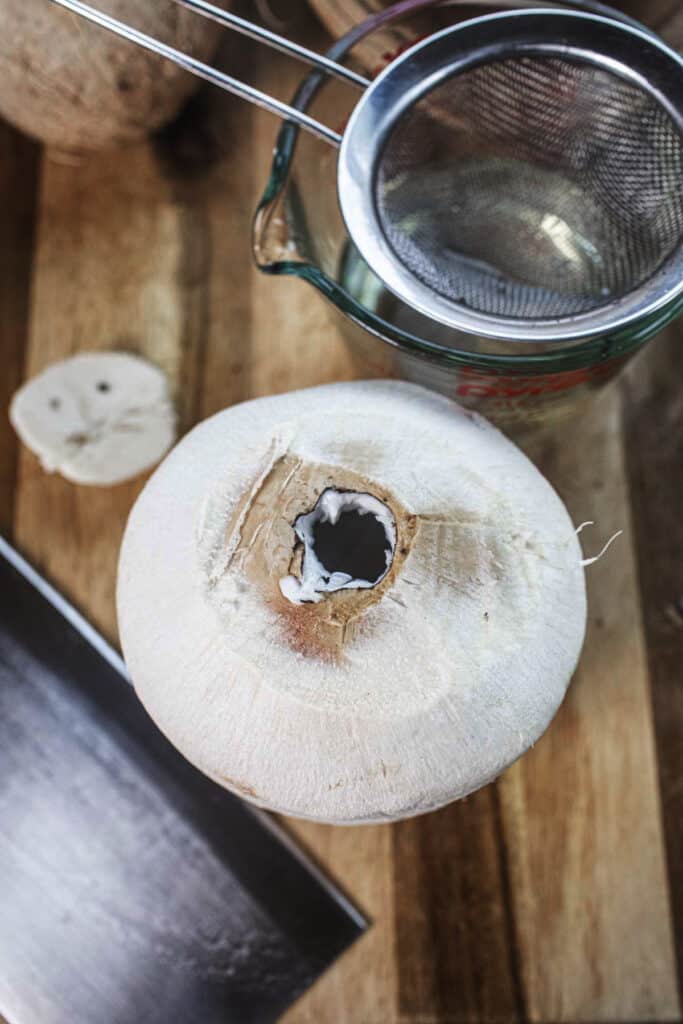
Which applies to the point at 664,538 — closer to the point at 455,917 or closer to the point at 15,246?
the point at 455,917

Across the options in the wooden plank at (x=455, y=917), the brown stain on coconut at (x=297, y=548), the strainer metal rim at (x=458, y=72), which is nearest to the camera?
the brown stain on coconut at (x=297, y=548)

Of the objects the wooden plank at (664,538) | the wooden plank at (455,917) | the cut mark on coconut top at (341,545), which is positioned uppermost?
the cut mark on coconut top at (341,545)

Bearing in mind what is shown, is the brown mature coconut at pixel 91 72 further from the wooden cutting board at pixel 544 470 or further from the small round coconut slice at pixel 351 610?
the small round coconut slice at pixel 351 610

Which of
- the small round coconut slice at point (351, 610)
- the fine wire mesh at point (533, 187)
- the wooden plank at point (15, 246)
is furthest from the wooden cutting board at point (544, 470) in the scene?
the small round coconut slice at point (351, 610)

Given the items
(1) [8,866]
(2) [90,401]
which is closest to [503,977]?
(1) [8,866]

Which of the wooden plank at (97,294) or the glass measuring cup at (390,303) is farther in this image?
the wooden plank at (97,294)

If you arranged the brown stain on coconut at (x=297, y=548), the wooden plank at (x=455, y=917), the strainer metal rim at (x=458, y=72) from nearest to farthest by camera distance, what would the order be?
1. the brown stain on coconut at (x=297, y=548)
2. the strainer metal rim at (x=458, y=72)
3. the wooden plank at (x=455, y=917)
